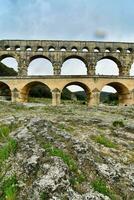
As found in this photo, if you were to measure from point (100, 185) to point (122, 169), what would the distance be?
1.70 m

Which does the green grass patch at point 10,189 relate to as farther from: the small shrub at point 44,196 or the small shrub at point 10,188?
the small shrub at point 44,196

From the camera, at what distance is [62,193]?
1088 cm

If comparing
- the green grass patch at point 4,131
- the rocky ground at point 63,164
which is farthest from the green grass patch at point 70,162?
the green grass patch at point 4,131

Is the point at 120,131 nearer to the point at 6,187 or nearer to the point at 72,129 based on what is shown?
the point at 72,129

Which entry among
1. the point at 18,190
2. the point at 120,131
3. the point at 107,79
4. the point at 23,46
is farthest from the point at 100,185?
the point at 23,46

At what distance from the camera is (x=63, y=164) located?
12.2 metres

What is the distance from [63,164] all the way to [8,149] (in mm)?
2897

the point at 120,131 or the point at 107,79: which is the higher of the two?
the point at 107,79

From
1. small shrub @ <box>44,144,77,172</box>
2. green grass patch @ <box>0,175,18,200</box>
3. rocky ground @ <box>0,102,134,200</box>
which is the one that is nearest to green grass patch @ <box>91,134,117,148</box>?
rocky ground @ <box>0,102,134,200</box>

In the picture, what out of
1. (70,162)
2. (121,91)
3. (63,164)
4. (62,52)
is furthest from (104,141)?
(62,52)

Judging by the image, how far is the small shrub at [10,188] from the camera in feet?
35.7

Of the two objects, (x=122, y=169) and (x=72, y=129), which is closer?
(x=122, y=169)

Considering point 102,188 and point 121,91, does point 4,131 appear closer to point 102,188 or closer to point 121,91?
point 102,188

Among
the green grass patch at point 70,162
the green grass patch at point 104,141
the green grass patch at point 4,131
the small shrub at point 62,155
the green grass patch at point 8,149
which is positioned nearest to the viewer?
the green grass patch at point 70,162
